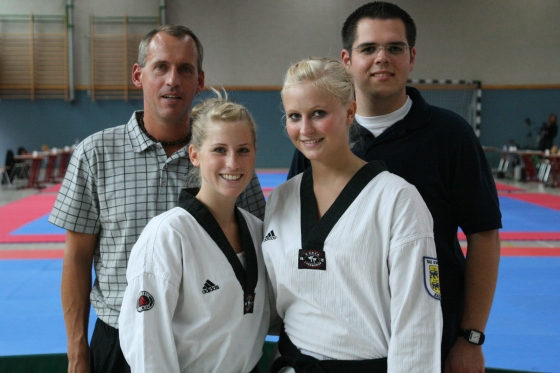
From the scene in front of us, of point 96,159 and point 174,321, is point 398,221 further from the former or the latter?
point 96,159

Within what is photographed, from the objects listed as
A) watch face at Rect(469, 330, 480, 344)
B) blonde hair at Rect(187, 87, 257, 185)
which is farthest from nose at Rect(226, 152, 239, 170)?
watch face at Rect(469, 330, 480, 344)

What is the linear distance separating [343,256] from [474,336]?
2.29ft

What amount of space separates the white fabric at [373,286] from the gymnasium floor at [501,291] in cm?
252

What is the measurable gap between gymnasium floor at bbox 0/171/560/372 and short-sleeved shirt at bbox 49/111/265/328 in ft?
7.04

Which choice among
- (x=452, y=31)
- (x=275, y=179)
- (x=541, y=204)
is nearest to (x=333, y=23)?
(x=452, y=31)

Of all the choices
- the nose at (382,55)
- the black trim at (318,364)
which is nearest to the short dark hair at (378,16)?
the nose at (382,55)

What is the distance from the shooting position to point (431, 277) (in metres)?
1.69

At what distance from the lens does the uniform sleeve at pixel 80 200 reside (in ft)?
7.32

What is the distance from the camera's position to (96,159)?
223cm

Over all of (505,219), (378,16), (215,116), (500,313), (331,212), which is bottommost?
(505,219)

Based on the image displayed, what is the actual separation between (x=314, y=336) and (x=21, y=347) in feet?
10.8

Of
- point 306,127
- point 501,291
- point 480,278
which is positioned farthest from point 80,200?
point 501,291

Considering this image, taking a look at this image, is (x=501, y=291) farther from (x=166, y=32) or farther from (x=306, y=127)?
(x=166, y=32)

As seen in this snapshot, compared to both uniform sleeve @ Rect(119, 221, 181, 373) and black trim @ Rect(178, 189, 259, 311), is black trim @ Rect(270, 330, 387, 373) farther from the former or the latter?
uniform sleeve @ Rect(119, 221, 181, 373)
